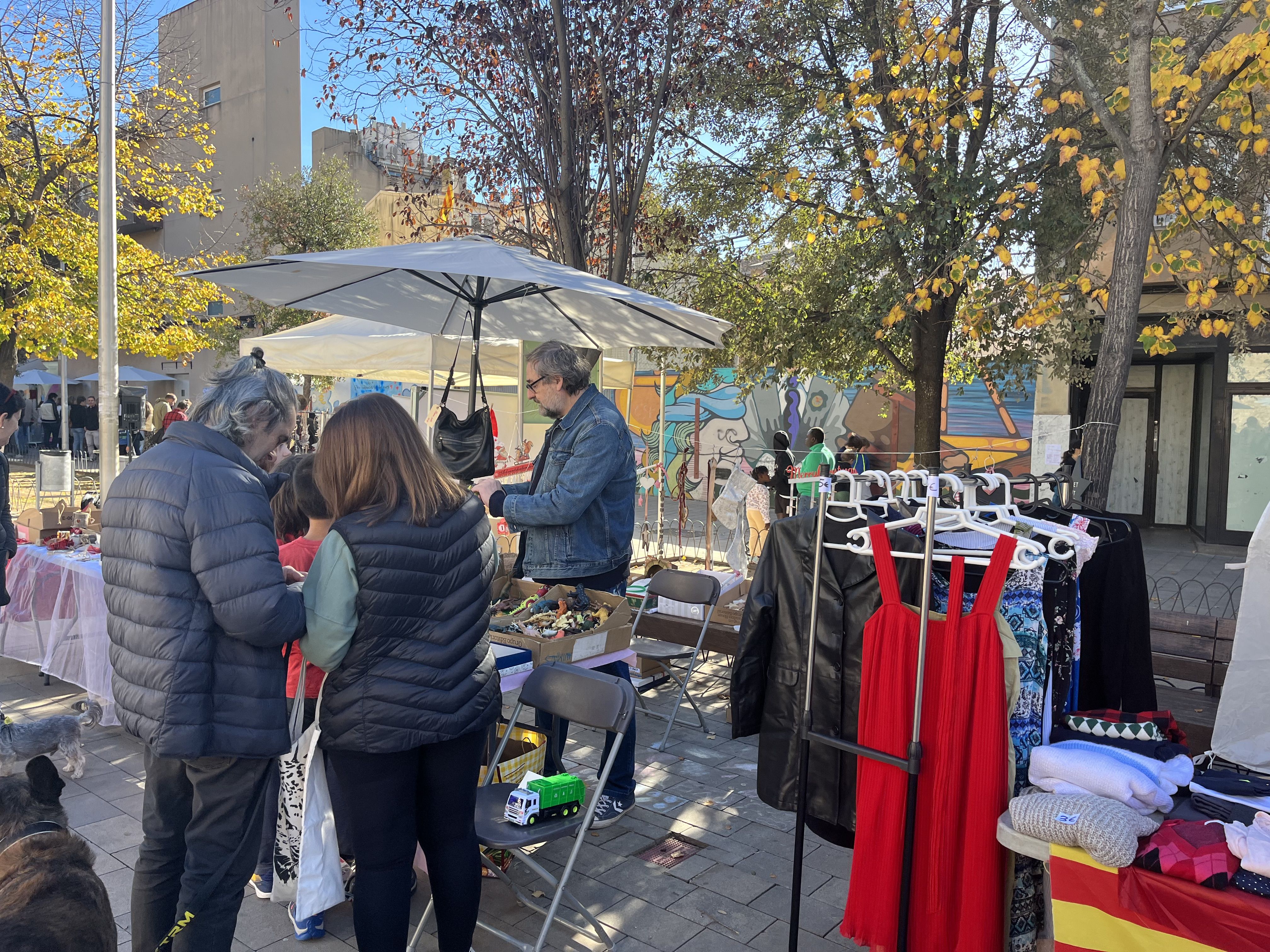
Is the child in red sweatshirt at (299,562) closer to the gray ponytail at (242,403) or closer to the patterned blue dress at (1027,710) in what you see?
the gray ponytail at (242,403)

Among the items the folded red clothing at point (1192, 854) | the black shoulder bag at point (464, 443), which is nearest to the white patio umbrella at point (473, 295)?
the black shoulder bag at point (464, 443)

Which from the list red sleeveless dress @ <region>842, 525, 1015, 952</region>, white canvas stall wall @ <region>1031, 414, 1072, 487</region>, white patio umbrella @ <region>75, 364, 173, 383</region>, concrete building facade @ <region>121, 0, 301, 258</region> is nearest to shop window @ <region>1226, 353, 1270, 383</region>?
white canvas stall wall @ <region>1031, 414, 1072, 487</region>

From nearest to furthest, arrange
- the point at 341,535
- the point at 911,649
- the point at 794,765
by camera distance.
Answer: the point at 341,535
the point at 911,649
the point at 794,765

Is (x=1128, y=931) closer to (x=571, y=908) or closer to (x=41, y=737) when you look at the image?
(x=571, y=908)

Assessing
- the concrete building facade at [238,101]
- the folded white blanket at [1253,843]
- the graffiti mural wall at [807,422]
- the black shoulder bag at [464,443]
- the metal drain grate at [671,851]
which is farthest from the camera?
the concrete building facade at [238,101]

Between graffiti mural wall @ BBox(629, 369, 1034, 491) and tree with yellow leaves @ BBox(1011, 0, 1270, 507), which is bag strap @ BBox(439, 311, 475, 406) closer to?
tree with yellow leaves @ BBox(1011, 0, 1270, 507)

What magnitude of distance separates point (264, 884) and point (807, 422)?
1659 cm

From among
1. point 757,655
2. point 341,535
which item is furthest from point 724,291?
point 341,535

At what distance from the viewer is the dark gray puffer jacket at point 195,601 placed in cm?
215

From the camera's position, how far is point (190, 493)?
2162mm

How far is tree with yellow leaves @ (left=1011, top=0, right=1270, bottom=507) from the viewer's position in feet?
14.4

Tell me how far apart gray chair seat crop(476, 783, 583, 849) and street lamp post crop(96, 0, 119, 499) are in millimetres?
7138

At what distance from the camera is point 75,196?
1491 cm

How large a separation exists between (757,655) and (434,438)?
7.98ft
